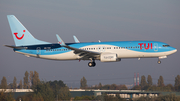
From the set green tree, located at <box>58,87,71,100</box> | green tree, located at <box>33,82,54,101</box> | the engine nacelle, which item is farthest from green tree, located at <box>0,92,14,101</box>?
the engine nacelle

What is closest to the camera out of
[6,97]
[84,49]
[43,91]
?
[6,97]

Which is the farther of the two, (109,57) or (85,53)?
(85,53)

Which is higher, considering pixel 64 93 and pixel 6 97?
pixel 6 97

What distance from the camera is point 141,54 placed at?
4769 cm

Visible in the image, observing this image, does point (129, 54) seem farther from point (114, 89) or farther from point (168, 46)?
point (114, 89)

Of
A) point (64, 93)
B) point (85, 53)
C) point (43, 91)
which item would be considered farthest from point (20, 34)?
point (64, 93)

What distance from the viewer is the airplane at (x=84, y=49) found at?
47562 mm

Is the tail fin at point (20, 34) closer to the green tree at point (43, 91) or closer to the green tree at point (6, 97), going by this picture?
the green tree at point (43, 91)

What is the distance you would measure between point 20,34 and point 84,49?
15256 millimetres

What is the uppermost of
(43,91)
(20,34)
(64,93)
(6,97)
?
(20,34)

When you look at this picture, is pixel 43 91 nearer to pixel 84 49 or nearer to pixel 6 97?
pixel 6 97

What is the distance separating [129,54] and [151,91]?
70.2ft

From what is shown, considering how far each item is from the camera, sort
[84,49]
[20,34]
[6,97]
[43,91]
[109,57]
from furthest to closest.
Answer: [43,91] → [20,34] → [84,49] → [109,57] → [6,97]

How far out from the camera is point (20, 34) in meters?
55.3
